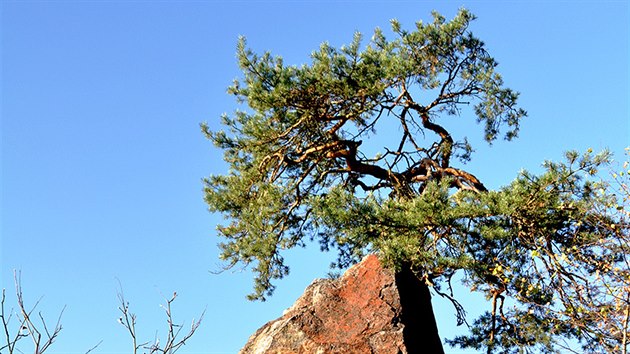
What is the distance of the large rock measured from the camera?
544 centimetres

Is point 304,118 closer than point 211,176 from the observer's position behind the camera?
Yes

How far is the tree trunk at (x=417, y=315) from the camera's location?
5660mm

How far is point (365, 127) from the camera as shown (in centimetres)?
871

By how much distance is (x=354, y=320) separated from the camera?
5648 millimetres

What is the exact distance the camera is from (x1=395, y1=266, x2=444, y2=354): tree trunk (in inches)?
223

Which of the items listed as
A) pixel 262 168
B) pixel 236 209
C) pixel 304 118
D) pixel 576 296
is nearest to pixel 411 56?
pixel 304 118

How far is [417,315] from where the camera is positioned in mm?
6055

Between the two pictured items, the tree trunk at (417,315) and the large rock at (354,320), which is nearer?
the large rock at (354,320)

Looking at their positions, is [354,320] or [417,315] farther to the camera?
[417,315]

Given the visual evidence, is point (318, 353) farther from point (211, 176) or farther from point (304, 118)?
point (211, 176)

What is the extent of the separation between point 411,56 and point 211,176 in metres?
3.30

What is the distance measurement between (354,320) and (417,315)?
761 millimetres

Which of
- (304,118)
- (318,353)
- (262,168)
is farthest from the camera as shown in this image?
(262,168)

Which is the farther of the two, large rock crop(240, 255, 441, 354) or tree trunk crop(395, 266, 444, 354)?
tree trunk crop(395, 266, 444, 354)
